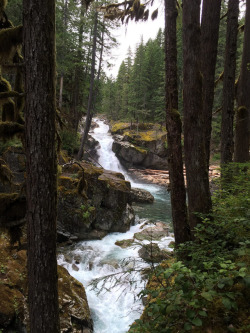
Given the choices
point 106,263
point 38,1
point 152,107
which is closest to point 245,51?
point 38,1

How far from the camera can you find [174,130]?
465 centimetres

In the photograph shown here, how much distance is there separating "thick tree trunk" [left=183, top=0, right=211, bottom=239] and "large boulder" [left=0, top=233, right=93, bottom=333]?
331 centimetres

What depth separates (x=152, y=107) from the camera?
→ 37688mm

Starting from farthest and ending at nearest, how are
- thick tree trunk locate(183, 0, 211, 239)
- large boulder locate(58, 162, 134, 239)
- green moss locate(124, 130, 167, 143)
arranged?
green moss locate(124, 130, 167, 143)
large boulder locate(58, 162, 134, 239)
thick tree trunk locate(183, 0, 211, 239)

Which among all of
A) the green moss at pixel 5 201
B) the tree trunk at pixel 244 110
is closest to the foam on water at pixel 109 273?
the green moss at pixel 5 201

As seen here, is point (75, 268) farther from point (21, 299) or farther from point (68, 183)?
point (68, 183)

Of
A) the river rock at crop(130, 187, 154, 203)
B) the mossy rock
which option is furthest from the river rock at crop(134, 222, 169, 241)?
the river rock at crop(130, 187, 154, 203)

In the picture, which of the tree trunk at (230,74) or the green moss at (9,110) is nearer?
the green moss at (9,110)

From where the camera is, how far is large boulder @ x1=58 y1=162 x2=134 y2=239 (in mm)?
10305

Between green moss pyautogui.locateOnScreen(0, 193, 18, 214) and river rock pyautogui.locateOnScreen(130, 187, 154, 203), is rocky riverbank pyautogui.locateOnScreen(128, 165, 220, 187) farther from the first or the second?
green moss pyautogui.locateOnScreen(0, 193, 18, 214)

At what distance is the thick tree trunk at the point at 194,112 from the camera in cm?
456

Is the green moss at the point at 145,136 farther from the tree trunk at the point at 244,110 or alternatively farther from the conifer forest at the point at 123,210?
the tree trunk at the point at 244,110

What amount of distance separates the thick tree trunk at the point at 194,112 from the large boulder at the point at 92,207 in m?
5.69

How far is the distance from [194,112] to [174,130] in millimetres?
508
